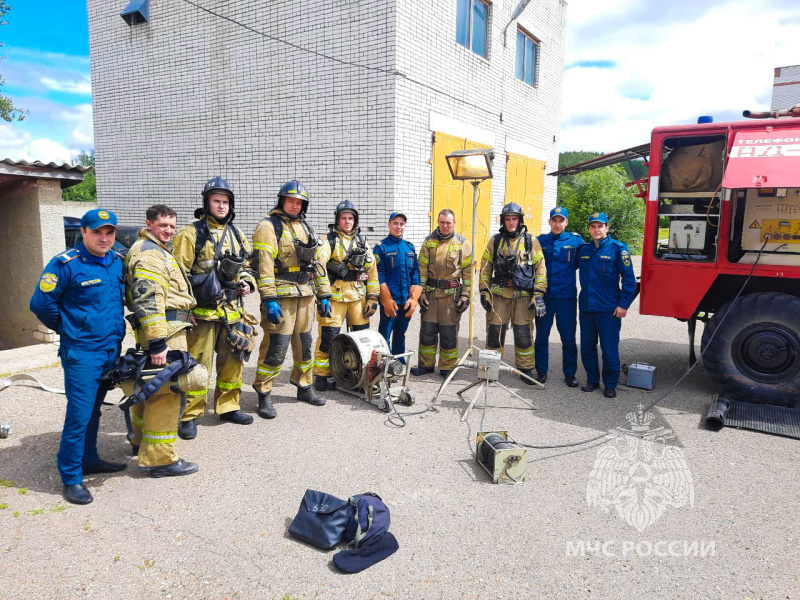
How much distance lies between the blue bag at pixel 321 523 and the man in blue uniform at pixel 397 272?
322 centimetres

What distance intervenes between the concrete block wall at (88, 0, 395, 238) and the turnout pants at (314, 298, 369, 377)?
451cm

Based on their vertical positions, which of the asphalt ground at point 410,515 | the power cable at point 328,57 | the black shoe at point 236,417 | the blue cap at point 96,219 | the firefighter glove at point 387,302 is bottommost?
the asphalt ground at point 410,515

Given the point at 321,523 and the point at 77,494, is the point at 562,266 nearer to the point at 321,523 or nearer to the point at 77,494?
the point at 321,523

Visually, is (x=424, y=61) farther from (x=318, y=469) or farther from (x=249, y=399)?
(x=318, y=469)

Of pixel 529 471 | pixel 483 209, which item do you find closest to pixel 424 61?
pixel 483 209

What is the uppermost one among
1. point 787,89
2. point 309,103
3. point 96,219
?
point 309,103

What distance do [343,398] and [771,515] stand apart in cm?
373

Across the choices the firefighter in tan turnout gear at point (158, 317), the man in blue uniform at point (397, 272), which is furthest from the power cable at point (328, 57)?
the firefighter in tan turnout gear at point (158, 317)

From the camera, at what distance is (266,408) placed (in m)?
4.93

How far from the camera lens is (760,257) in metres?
5.09

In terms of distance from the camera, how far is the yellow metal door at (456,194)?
11.0 m

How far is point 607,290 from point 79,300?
4836mm

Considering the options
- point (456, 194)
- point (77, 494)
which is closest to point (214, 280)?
point (77, 494)

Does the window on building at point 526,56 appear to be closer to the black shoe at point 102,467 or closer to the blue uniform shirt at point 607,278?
the blue uniform shirt at point 607,278
